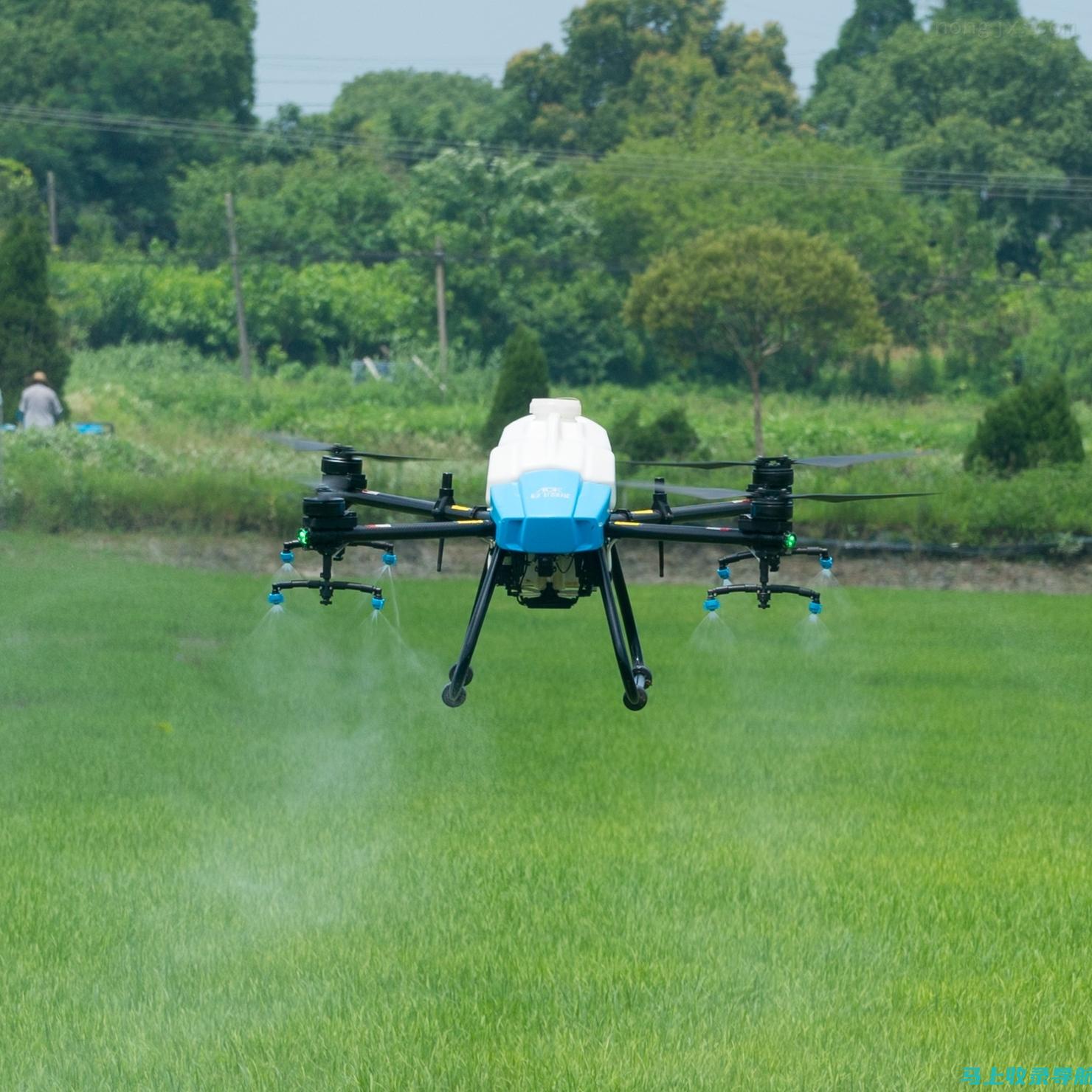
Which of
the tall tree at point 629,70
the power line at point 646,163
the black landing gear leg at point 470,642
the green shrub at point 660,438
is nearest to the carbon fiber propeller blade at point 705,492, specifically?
the black landing gear leg at point 470,642

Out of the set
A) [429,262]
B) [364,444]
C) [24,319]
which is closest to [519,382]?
[364,444]

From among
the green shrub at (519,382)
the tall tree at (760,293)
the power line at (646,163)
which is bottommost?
the green shrub at (519,382)

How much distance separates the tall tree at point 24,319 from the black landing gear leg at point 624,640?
56.8m

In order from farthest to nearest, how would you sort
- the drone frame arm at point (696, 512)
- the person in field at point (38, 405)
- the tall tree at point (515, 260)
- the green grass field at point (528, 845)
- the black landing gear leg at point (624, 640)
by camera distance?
the tall tree at point (515, 260) < the person in field at point (38, 405) < the green grass field at point (528, 845) < the drone frame arm at point (696, 512) < the black landing gear leg at point (624, 640)

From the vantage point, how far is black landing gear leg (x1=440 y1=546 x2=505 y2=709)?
6.65 metres

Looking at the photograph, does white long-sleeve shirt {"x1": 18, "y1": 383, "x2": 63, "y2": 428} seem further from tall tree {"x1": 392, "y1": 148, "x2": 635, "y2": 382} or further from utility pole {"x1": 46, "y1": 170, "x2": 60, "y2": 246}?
utility pole {"x1": 46, "y1": 170, "x2": 60, "y2": 246}

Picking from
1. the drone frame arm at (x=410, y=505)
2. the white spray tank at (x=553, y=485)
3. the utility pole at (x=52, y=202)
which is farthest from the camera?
the utility pole at (x=52, y=202)

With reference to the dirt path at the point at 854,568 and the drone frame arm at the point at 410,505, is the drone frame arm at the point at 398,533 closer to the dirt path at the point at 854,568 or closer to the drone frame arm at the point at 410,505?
the drone frame arm at the point at 410,505

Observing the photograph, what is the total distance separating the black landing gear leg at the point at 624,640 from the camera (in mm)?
6824

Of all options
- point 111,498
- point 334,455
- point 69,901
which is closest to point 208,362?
point 111,498

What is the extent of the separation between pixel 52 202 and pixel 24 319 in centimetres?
6183

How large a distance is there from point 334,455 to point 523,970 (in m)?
15.7

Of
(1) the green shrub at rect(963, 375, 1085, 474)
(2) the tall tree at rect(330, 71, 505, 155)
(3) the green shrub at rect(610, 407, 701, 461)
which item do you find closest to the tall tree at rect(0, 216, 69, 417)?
(3) the green shrub at rect(610, 407, 701, 461)

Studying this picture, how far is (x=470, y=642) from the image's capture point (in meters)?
6.63
